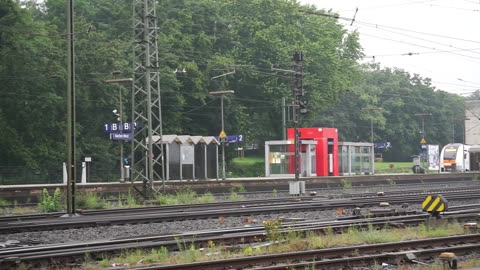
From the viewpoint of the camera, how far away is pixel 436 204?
17.4m

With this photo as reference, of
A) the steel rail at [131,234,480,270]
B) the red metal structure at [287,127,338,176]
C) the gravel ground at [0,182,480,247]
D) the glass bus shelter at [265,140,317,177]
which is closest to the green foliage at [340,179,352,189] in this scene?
the glass bus shelter at [265,140,317,177]

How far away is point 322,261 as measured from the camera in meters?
11.9

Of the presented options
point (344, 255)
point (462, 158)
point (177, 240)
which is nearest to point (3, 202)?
point (177, 240)

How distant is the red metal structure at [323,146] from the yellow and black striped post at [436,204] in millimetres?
31790

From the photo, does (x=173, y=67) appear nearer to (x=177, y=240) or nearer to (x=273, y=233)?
(x=273, y=233)

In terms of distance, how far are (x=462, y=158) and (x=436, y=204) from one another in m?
53.1

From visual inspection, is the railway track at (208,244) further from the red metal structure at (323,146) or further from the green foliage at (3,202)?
the red metal structure at (323,146)

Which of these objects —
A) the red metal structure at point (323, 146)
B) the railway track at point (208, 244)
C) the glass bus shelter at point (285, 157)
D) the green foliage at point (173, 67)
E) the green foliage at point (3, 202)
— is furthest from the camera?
the red metal structure at point (323, 146)

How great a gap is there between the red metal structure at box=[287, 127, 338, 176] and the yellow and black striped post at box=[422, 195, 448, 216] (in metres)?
31.8

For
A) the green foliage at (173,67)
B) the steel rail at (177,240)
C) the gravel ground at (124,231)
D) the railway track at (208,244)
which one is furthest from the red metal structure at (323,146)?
the railway track at (208,244)

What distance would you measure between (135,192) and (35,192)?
4.45 meters

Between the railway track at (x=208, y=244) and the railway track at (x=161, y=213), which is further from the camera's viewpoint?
the railway track at (x=161, y=213)

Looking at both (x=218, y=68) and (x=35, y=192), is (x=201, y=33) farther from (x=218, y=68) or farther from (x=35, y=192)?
(x=35, y=192)

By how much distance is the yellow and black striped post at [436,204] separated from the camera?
1720 centimetres
